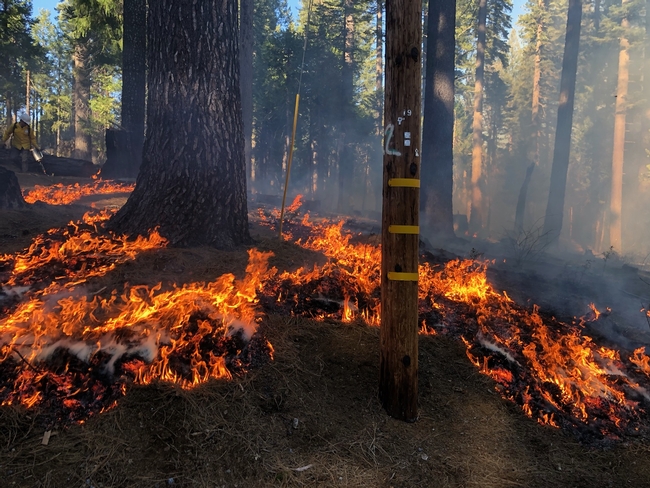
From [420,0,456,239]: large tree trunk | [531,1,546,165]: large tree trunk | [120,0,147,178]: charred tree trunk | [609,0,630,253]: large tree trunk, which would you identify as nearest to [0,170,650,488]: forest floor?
[420,0,456,239]: large tree trunk

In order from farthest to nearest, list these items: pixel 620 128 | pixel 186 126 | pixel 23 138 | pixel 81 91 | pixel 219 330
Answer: pixel 81 91, pixel 620 128, pixel 23 138, pixel 186 126, pixel 219 330

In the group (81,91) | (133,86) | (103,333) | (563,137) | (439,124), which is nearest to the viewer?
(103,333)

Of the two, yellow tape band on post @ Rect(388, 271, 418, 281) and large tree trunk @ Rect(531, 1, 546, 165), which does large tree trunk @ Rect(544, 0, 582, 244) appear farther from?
large tree trunk @ Rect(531, 1, 546, 165)

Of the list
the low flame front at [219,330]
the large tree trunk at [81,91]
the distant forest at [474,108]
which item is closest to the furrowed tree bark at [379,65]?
the distant forest at [474,108]

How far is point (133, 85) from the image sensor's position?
13.3 metres

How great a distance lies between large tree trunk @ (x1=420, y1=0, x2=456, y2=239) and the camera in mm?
11695

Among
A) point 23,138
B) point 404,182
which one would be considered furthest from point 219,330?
point 23,138

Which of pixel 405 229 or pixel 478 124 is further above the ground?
pixel 478 124

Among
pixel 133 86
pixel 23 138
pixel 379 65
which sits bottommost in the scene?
pixel 23 138

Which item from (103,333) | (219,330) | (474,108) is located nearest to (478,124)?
(474,108)

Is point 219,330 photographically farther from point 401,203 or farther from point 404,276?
point 401,203

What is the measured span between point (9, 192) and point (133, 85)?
6.72 meters

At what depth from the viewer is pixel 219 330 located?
390cm

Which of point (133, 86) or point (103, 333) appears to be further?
point (133, 86)
